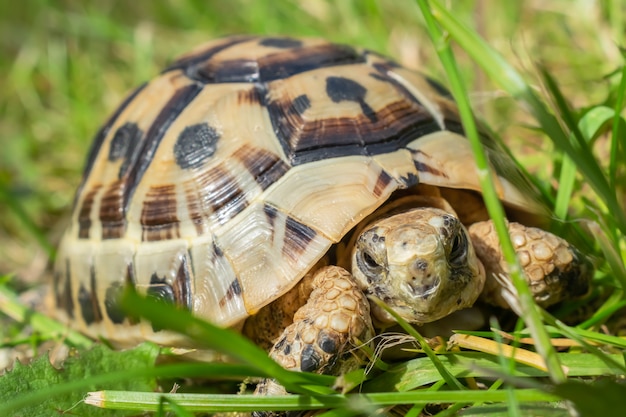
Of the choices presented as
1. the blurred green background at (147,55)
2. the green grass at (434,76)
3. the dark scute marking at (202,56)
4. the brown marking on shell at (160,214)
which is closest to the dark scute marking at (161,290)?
the brown marking on shell at (160,214)

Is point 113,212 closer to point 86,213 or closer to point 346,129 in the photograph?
point 86,213

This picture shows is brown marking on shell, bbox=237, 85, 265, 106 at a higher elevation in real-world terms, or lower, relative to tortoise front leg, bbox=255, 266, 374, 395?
higher

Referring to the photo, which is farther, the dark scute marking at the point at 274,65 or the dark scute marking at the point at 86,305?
the dark scute marking at the point at 86,305

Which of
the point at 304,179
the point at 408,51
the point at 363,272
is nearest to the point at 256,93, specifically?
the point at 304,179

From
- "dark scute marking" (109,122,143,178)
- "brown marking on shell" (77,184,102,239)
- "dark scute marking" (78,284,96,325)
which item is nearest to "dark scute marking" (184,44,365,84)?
"dark scute marking" (109,122,143,178)

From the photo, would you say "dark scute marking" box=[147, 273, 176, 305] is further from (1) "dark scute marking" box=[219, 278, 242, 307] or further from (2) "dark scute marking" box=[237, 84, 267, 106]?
(2) "dark scute marking" box=[237, 84, 267, 106]

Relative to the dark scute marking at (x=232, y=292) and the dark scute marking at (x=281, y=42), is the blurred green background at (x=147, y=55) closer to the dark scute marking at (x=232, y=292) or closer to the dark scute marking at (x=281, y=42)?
the dark scute marking at (x=281, y=42)

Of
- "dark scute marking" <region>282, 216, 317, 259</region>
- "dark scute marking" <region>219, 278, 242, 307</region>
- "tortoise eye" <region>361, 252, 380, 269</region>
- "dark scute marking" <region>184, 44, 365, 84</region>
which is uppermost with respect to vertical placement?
"dark scute marking" <region>184, 44, 365, 84</region>

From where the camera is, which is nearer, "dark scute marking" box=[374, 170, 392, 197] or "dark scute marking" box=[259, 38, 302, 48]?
"dark scute marking" box=[374, 170, 392, 197]
